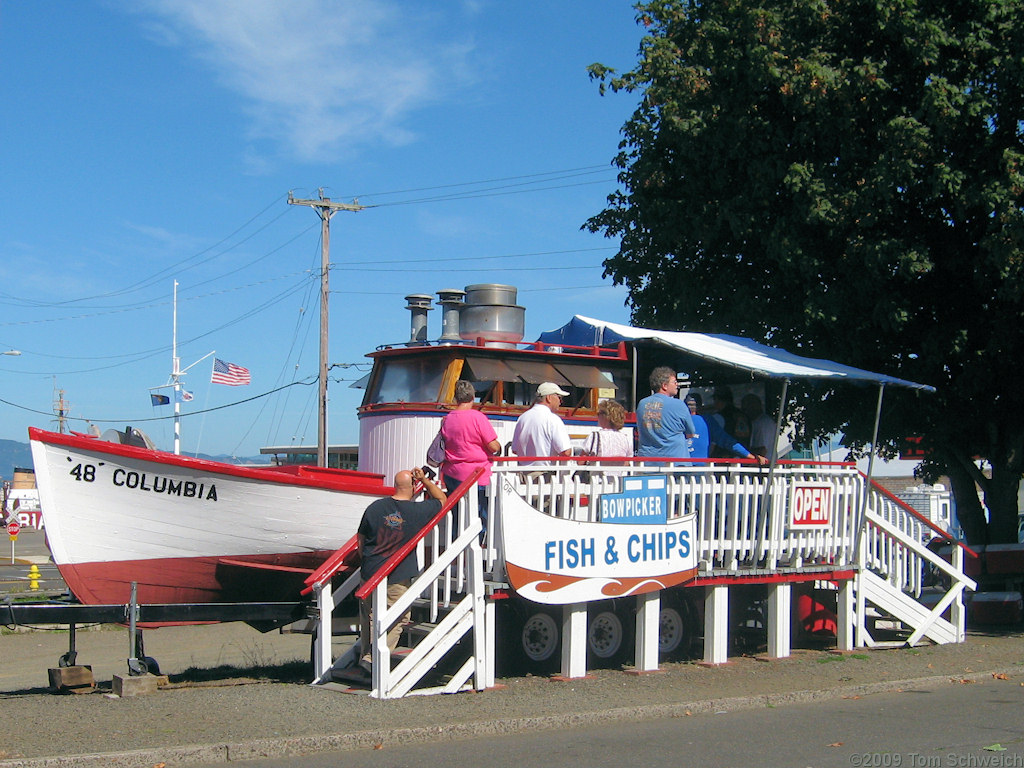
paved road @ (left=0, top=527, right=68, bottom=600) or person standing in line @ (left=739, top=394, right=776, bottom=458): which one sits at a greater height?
person standing in line @ (left=739, top=394, right=776, bottom=458)

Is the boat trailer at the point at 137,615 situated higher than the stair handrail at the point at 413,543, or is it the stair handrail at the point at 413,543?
the stair handrail at the point at 413,543

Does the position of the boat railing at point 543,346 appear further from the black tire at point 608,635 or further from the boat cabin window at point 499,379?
the black tire at point 608,635

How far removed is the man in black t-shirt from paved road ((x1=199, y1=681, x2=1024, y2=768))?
6.04 ft

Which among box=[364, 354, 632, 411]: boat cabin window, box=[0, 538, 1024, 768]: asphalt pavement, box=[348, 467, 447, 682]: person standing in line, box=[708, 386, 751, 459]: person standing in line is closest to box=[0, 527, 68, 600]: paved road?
box=[0, 538, 1024, 768]: asphalt pavement

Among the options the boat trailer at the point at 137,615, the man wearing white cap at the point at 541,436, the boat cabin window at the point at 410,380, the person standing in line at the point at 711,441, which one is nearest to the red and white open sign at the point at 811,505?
the person standing in line at the point at 711,441

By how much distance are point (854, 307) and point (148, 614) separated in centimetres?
984

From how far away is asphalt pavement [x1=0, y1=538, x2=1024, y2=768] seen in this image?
656 centimetres

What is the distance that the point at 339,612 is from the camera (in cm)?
1045

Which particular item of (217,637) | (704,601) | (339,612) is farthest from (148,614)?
(217,637)

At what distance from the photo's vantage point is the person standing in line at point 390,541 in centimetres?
866

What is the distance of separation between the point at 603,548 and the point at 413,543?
5.74 ft

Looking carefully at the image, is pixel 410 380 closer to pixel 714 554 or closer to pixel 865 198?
pixel 714 554

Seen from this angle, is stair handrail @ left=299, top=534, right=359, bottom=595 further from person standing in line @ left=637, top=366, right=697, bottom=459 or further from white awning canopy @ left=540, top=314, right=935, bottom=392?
white awning canopy @ left=540, top=314, right=935, bottom=392

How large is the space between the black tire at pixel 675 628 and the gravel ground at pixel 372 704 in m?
0.40
